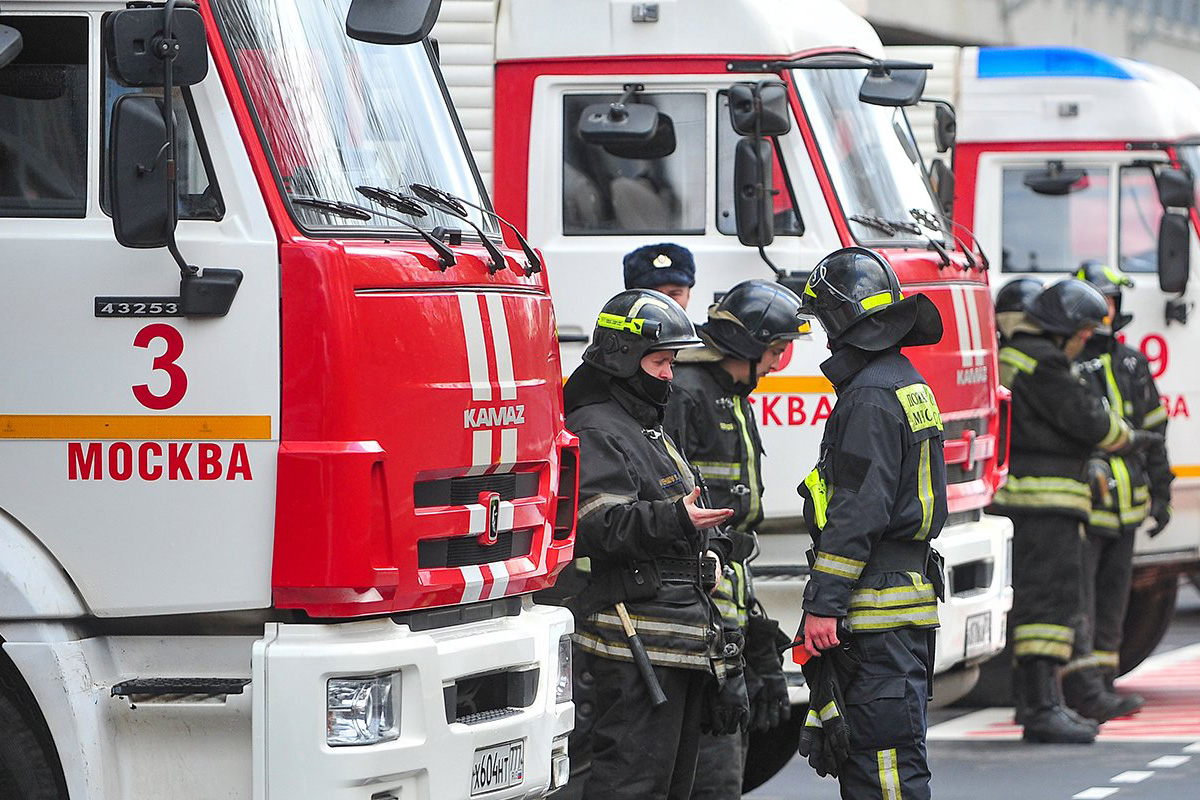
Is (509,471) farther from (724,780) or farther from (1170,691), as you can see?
(1170,691)

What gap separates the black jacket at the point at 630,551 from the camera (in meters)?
6.61

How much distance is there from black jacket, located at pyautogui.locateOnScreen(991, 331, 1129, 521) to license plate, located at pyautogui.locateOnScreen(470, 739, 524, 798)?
5.35 metres

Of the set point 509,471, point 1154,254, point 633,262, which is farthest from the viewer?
point 1154,254

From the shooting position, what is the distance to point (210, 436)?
5.41 m

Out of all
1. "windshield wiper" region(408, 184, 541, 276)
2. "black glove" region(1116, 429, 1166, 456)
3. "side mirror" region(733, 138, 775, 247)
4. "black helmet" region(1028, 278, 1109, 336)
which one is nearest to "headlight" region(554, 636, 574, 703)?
"windshield wiper" region(408, 184, 541, 276)

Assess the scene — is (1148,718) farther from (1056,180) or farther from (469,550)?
(469,550)

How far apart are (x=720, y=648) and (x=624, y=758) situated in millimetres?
458

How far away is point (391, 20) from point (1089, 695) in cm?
677

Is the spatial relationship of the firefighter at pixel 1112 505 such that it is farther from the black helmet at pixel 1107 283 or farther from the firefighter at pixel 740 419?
the firefighter at pixel 740 419

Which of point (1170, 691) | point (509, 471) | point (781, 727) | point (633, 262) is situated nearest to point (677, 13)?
point (633, 262)

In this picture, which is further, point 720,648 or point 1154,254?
point 1154,254

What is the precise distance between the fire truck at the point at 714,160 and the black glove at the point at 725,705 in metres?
1.98

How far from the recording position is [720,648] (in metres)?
6.73

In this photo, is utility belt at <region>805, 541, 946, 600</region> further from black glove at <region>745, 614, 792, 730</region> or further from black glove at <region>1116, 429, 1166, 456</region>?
black glove at <region>1116, 429, 1166, 456</region>
